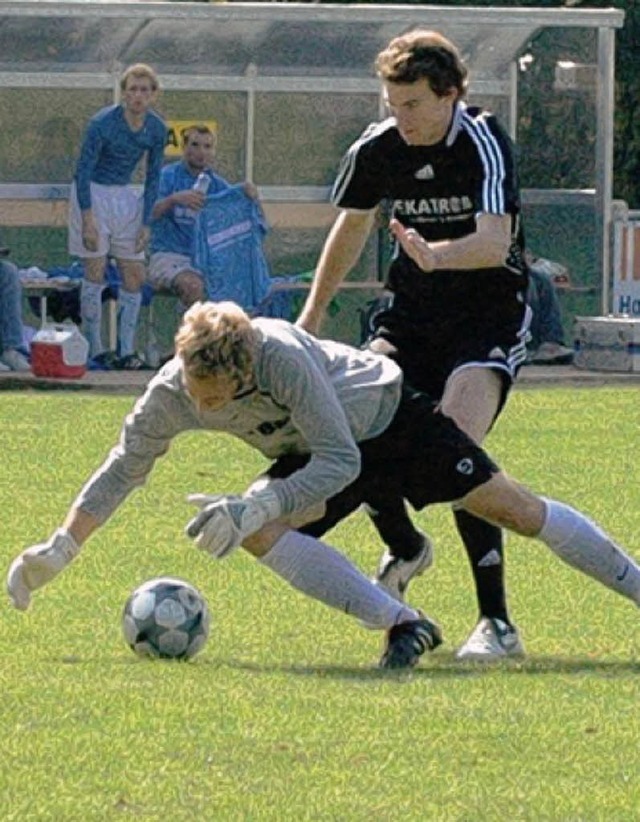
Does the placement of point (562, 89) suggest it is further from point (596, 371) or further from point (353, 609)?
point (353, 609)

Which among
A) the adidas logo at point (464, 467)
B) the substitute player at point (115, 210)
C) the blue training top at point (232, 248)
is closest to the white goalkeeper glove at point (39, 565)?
the adidas logo at point (464, 467)

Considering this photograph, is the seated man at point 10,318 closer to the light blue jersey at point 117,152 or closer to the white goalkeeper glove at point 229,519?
the light blue jersey at point 117,152

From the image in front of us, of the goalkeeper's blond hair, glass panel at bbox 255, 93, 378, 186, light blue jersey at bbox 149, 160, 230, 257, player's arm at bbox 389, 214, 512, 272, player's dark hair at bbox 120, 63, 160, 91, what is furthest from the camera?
glass panel at bbox 255, 93, 378, 186

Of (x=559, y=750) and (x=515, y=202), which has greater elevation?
(x=515, y=202)

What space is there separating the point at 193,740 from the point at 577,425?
10910mm

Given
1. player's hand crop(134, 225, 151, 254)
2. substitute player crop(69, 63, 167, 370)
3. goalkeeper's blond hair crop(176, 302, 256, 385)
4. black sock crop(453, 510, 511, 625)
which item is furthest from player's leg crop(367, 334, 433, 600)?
player's hand crop(134, 225, 151, 254)

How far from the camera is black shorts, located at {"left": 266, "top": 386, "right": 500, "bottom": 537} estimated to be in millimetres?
8398

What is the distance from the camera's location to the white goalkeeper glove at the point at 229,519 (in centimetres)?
783

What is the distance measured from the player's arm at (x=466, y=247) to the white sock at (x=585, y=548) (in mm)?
774

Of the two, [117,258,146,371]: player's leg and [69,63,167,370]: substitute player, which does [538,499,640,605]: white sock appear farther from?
[117,258,146,371]: player's leg

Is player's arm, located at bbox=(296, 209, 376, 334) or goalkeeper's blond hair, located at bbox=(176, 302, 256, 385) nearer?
goalkeeper's blond hair, located at bbox=(176, 302, 256, 385)

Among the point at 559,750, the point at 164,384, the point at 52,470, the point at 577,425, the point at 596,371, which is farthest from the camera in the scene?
the point at 596,371

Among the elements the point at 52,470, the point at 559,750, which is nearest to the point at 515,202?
the point at 559,750

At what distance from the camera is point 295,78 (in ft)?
76.1
